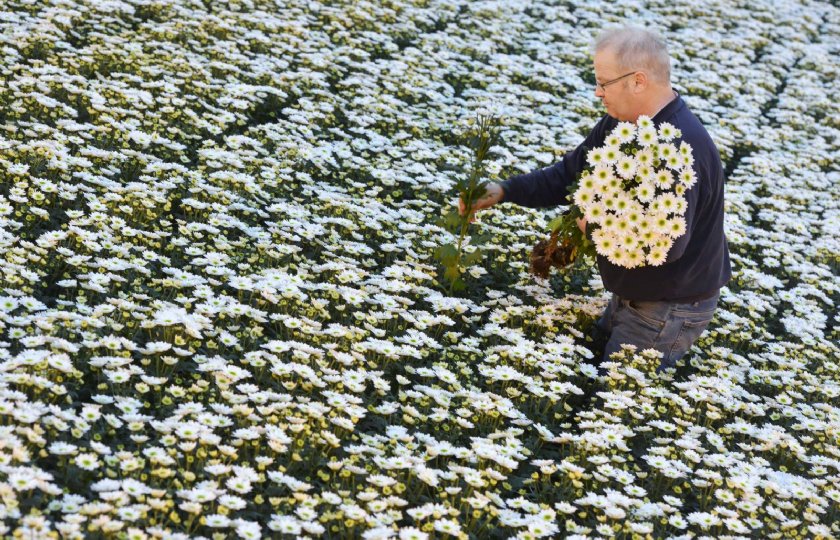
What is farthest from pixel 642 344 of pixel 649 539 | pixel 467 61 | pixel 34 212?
pixel 467 61

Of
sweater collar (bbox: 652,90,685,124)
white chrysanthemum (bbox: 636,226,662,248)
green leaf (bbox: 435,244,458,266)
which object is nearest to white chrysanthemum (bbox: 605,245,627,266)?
white chrysanthemum (bbox: 636,226,662,248)

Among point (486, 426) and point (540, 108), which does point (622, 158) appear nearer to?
point (486, 426)

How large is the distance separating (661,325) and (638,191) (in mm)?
804

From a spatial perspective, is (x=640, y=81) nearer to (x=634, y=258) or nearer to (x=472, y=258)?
(x=634, y=258)

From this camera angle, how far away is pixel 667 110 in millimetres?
4910

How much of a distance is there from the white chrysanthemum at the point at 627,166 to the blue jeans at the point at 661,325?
0.75 meters

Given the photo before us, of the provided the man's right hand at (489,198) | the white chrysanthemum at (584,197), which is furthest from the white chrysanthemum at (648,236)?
the man's right hand at (489,198)

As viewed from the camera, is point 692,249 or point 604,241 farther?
point 692,249

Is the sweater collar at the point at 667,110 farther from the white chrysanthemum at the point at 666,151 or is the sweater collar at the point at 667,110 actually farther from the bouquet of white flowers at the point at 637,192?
the white chrysanthemum at the point at 666,151

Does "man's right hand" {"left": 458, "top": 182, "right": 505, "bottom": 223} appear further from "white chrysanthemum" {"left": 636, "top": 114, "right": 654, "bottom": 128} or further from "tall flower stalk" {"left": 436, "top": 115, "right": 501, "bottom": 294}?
"white chrysanthemum" {"left": 636, "top": 114, "right": 654, "bottom": 128}

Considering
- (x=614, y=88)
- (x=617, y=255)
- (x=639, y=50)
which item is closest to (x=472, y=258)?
(x=617, y=255)

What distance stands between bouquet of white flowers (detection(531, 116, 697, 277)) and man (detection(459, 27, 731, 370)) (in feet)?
0.35

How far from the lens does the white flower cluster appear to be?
4.70 metres

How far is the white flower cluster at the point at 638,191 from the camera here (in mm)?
4699
